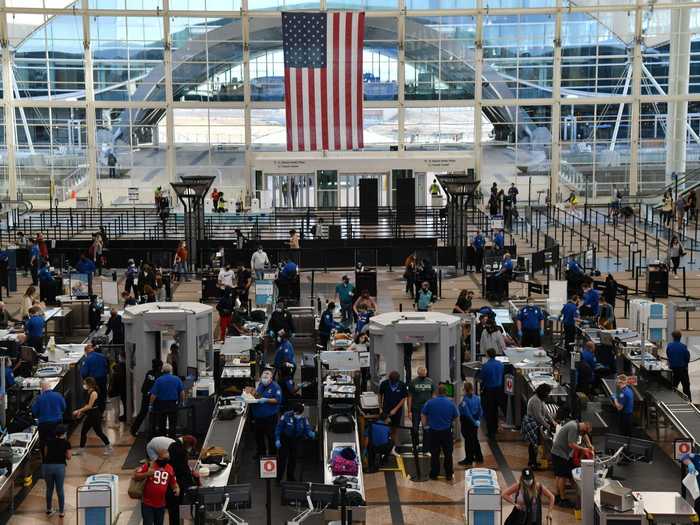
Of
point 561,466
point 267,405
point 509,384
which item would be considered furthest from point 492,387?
point 267,405

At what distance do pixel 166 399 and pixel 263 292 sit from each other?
11.6 m

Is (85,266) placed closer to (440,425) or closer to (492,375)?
(492,375)

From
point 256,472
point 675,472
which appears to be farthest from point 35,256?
point 675,472

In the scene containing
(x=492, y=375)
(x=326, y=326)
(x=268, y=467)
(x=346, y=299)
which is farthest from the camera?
(x=346, y=299)

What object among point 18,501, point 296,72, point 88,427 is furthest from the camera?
point 296,72

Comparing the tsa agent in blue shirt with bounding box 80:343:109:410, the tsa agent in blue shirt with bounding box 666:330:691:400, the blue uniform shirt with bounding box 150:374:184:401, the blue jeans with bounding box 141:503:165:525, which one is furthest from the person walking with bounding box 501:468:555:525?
the tsa agent in blue shirt with bounding box 80:343:109:410

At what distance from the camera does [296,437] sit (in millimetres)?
17391

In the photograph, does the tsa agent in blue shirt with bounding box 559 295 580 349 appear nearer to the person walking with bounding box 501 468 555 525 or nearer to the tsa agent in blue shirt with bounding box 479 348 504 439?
the tsa agent in blue shirt with bounding box 479 348 504 439

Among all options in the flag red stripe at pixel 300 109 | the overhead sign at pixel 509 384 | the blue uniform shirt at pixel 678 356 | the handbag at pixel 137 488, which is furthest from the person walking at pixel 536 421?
the flag red stripe at pixel 300 109

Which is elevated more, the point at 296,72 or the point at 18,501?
the point at 296,72

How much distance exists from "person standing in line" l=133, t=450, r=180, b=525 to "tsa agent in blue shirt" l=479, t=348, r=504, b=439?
6302 mm

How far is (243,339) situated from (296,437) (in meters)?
6.26

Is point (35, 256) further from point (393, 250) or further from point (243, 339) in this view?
point (243, 339)

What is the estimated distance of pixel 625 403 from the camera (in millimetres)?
18922
